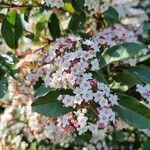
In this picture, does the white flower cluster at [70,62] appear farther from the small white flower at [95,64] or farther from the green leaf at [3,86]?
the green leaf at [3,86]

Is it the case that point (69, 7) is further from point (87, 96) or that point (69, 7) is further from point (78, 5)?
point (87, 96)

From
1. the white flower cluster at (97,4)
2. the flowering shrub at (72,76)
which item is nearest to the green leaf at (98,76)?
the flowering shrub at (72,76)

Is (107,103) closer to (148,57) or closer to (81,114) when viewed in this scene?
(81,114)

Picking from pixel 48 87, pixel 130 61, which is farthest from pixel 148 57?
pixel 48 87

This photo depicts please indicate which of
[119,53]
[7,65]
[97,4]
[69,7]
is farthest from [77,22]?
[119,53]

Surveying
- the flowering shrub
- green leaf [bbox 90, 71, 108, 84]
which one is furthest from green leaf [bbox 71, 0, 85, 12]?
green leaf [bbox 90, 71, 108, 84]

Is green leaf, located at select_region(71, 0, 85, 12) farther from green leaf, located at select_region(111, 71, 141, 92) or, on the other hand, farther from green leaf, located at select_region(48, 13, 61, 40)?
green leaf, located at select_region(111, 71, 141, 92)
